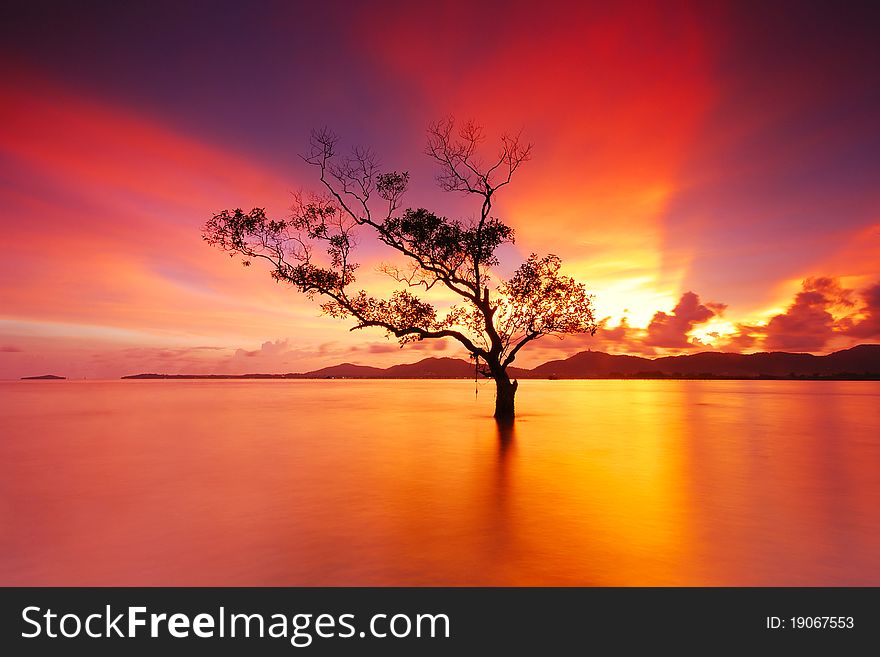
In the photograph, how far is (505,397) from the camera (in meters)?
35.3

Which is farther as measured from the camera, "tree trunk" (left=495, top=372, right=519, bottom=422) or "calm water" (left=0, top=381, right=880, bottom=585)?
"tree trunk" (left=495, top=372, right=519, bottom=422)

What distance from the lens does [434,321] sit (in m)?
32.1

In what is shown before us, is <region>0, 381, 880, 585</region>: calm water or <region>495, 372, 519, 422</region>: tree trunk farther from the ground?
<region>495, 372, 519, 422</region>: tree trunk

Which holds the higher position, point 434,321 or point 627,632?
point 434,321

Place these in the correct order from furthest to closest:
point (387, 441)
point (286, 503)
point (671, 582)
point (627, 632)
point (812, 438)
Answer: point (812, 438), point (387, 441), point (286, 503), point (671, 582), point (627, 632)

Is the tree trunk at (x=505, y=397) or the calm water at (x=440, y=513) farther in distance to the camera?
the tree trunk at (x=505, y=397)

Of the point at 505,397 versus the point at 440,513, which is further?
the point at 505,397

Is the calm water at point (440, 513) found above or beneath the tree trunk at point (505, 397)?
beneath

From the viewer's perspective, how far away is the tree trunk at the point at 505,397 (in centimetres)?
3444

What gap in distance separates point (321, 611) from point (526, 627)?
292 cm

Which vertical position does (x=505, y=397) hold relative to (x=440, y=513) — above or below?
above

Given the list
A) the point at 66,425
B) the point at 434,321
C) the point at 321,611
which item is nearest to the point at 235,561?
the point at 321,611

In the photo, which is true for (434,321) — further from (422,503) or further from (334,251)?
(422,503)

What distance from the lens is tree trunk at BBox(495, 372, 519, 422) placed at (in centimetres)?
3444
